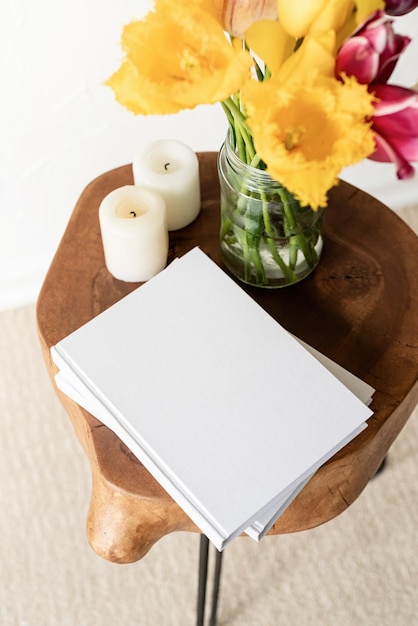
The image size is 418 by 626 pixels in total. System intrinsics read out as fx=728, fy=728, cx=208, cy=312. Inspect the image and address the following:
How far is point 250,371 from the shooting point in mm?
716

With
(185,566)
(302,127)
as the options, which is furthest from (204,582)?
(302,127)

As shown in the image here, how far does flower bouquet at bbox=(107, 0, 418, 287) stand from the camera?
0.53 meters

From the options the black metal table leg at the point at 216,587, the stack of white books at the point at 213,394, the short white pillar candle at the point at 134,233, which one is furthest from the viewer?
the black metal table leg at the point at 216,587

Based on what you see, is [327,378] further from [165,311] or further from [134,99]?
[134,99]

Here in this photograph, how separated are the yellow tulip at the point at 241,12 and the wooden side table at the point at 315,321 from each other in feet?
1.05

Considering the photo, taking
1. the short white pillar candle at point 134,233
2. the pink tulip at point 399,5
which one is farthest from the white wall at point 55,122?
the pink tulip at point 399,5

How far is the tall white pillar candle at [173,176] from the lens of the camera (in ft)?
2.78

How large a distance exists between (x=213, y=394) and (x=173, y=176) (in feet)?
0.93

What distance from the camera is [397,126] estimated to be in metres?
0.57

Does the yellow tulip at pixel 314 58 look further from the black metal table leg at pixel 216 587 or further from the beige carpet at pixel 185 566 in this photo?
the beige carpet at pixel 185 566

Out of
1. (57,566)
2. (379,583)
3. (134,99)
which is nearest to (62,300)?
(134,99)

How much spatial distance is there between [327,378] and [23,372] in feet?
2.79

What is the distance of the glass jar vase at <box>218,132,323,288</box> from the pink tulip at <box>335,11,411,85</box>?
0.51ft

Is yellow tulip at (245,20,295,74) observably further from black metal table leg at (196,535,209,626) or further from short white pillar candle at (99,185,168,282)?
black metal table leg at (196,535,209,626)
